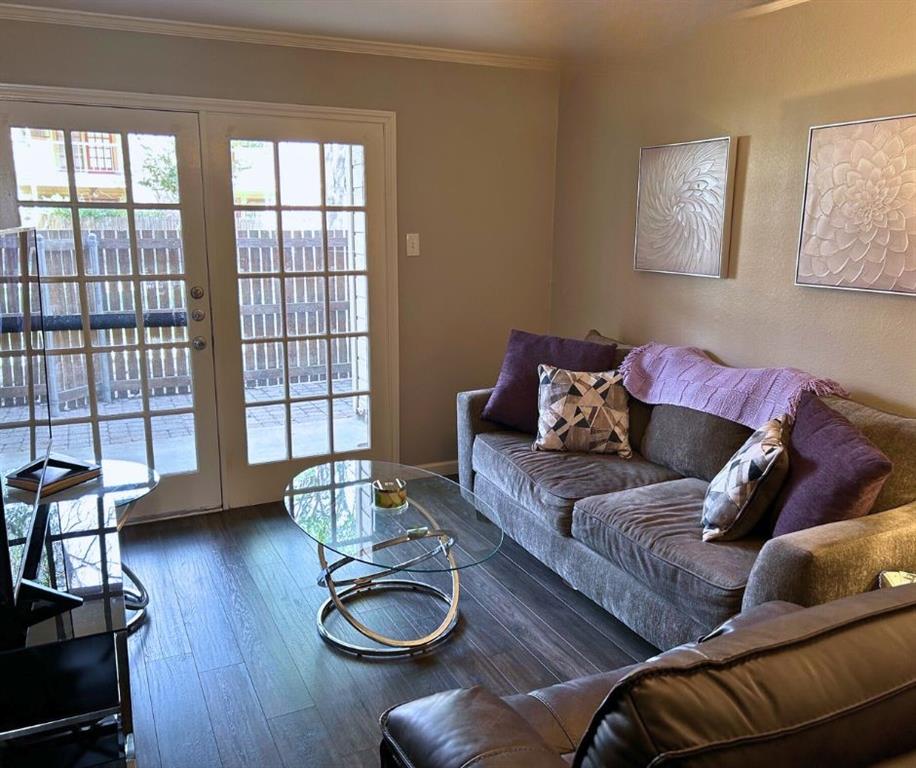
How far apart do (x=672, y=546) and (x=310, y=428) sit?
87.0 inches

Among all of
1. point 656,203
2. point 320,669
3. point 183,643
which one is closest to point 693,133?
point 656,203

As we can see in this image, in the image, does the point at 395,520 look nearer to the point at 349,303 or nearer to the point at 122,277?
the point at 349,303

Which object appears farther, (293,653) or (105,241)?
(105,241)

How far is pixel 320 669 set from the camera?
2.46m

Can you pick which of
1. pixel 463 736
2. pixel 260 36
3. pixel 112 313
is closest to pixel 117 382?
pixel 112 313

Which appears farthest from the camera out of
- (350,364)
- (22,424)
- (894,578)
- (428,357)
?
(428,357)

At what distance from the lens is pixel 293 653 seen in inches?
100

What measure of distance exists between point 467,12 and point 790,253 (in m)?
1.67

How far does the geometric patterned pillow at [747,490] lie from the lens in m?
2.33

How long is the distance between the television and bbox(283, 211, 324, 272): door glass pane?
137 centimetres

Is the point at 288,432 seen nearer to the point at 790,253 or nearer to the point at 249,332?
the point at 249,332

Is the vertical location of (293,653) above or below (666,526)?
below

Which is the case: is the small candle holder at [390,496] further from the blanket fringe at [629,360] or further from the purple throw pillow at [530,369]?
the blanket fringe at [629,360]

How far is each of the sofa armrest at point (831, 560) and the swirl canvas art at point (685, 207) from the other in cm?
148
